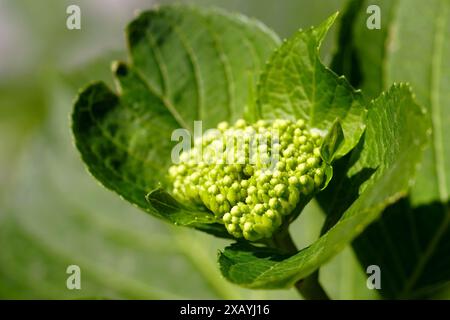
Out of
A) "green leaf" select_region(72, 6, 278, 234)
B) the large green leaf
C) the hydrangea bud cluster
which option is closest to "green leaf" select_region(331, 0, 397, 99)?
the large green leaf

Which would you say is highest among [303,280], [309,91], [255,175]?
→ [309,91]

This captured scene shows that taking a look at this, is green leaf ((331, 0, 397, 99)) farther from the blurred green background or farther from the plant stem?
the plant stem

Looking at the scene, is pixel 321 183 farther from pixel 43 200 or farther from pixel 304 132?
pixel 43 200

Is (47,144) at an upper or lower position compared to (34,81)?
lower

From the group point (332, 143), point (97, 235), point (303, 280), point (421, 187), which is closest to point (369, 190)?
point (332, 143)

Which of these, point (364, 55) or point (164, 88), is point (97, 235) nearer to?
point (164, 88)

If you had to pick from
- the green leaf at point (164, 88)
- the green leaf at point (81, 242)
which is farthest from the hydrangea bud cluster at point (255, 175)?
the green leaf at point (81, 242)
